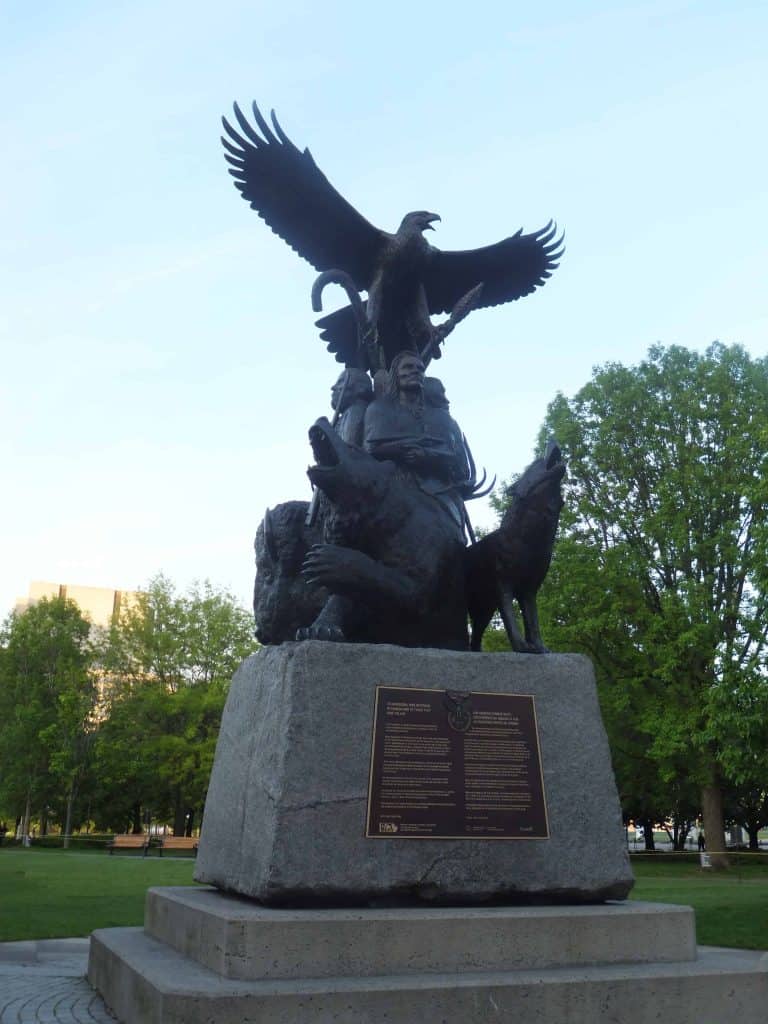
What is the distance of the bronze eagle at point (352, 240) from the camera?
7.20 m

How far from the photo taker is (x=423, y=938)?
4.14 m

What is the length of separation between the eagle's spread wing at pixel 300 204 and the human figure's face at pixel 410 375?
1299 millimetres

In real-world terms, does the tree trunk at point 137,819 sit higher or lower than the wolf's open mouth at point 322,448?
lower

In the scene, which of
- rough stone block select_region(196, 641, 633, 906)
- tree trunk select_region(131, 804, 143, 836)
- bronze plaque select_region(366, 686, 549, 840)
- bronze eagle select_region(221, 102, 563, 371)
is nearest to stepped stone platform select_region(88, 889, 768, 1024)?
rough stone block select_region(196, 641, 633, 906)

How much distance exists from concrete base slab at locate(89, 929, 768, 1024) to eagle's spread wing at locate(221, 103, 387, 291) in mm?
5090

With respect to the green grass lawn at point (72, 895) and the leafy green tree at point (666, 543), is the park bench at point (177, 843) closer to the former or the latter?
the green grass lawn at point (72, 895)

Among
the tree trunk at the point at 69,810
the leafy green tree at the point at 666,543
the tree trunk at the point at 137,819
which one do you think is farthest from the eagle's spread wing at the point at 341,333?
the tree trunk at the point at 137,819

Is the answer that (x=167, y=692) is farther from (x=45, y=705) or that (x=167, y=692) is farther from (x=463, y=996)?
(x=463, y=996)

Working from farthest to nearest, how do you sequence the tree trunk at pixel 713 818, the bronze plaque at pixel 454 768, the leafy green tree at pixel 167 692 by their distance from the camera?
the leafy green tree at pixel 167 692
the tree trunk at pixel 713 818
the bronze plaque at pixel 454 768

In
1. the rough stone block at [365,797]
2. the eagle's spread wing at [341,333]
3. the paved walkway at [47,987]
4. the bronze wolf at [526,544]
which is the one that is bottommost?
the paved walkway at [47,987]

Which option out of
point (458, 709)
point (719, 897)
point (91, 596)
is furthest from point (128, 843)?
point (91, 596)

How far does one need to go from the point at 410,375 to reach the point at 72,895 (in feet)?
35.8

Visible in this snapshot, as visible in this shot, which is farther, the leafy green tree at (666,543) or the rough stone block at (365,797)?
the leafy green tree at (666,543)

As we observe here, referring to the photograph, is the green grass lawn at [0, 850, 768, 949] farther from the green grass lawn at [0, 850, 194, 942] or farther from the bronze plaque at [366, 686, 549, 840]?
the bronze plaque at [366, 686, 549, 840]
